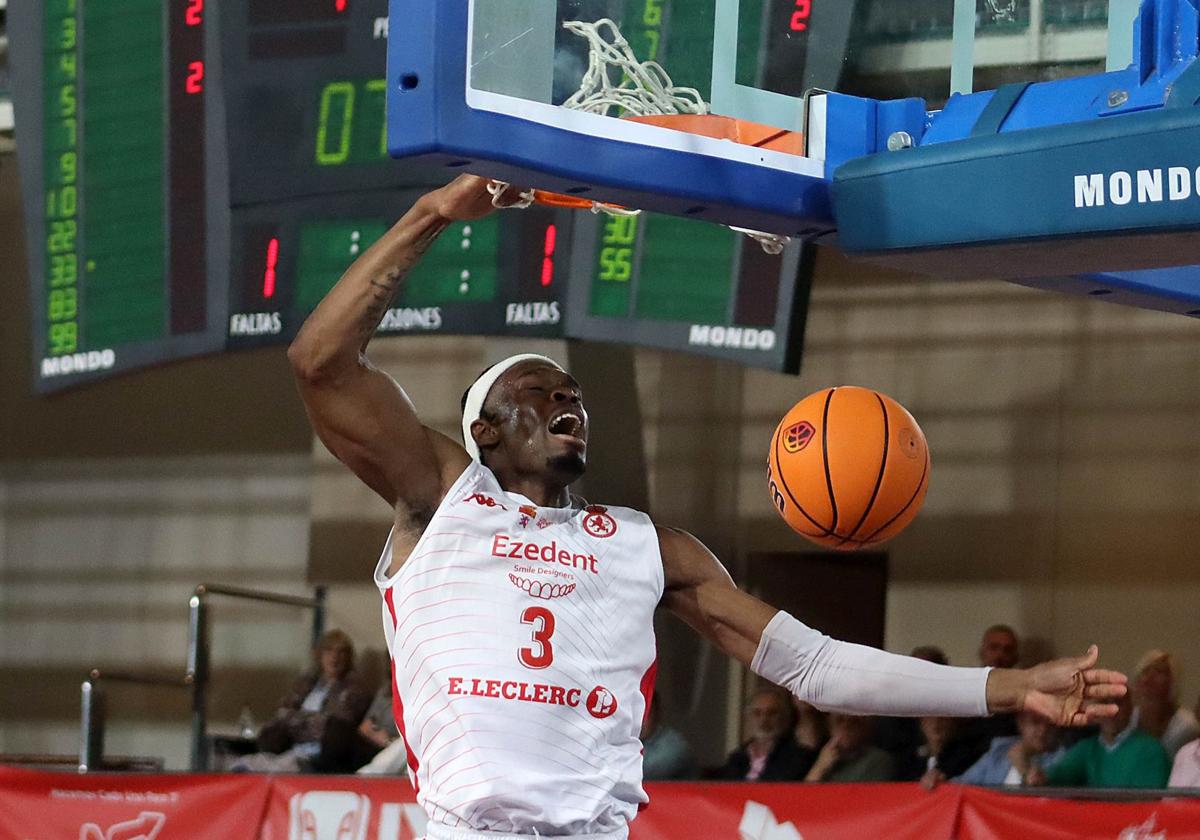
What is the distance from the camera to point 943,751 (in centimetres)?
839

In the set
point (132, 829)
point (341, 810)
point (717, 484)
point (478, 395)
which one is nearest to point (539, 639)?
point (478, 395)

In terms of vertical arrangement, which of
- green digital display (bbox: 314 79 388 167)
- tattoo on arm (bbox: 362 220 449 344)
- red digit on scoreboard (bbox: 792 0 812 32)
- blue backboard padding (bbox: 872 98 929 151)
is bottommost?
tattoo on arm (bbox: 362 220 449 344)

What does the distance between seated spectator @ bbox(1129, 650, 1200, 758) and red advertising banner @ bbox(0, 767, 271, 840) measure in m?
3.76

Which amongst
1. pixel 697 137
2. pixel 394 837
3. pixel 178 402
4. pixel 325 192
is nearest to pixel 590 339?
pixel 325 192

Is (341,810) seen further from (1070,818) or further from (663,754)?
(1070,818)

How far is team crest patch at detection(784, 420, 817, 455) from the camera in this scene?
517 centimetres

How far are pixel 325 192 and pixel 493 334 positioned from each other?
1218 millimetres

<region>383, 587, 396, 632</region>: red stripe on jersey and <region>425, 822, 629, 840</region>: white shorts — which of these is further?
<region>383, 587, 396, 632</region>: red stripe on jersey

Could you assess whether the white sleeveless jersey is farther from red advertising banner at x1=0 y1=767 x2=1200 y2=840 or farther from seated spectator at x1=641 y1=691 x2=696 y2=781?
seated spectator at x1=641 y1=691 x2=696 y2=781

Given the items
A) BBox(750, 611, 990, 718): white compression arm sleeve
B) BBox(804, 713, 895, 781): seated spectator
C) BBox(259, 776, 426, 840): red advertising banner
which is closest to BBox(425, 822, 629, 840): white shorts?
BBox(750, 611, 990, 718): white compression arm sleeve

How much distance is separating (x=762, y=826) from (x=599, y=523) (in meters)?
2.56

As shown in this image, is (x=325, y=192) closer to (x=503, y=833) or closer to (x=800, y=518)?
(x=800, y=518)

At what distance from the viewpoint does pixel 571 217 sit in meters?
8.62

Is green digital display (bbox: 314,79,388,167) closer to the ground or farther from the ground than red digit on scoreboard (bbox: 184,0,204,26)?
closer to the ground
